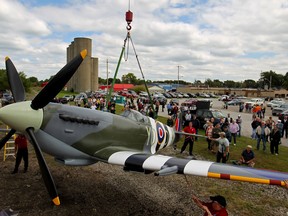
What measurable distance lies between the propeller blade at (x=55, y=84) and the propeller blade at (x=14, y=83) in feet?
3.84

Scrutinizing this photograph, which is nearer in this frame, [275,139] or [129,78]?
[275,139]

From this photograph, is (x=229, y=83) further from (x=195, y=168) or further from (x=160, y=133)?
(x=195, y=168)

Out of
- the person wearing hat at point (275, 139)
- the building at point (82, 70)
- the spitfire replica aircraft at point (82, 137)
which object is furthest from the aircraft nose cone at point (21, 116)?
the building at point (82, 70)

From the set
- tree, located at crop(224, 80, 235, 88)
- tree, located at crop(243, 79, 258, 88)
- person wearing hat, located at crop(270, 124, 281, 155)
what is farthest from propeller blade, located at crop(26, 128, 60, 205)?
tree, located at crop(224, 80, 235, 88)

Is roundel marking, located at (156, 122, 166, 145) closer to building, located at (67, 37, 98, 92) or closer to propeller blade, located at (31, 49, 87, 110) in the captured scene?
propeller blade, located at (31, 49, 87, 110)

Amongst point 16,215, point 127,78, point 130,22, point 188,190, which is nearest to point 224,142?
point 188,190

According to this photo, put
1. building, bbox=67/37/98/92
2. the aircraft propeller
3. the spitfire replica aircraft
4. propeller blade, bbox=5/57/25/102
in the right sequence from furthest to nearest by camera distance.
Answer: building, bbox=67/37/98/92 < propeller blade, bbox=5/57/25/102 < the aircraft propeller < the spitfire replica aircraft

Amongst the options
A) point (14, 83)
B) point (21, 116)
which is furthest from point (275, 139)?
point (14, 83)

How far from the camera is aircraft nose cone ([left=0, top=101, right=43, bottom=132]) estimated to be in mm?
5438

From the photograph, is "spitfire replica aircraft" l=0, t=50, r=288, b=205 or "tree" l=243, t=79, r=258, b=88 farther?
"tree" l=243, t=79, r=258, b=88

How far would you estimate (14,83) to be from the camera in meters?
6.89

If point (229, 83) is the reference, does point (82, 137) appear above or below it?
below

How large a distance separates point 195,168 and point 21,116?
13.0ft

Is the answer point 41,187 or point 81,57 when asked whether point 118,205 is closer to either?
point 41,187
